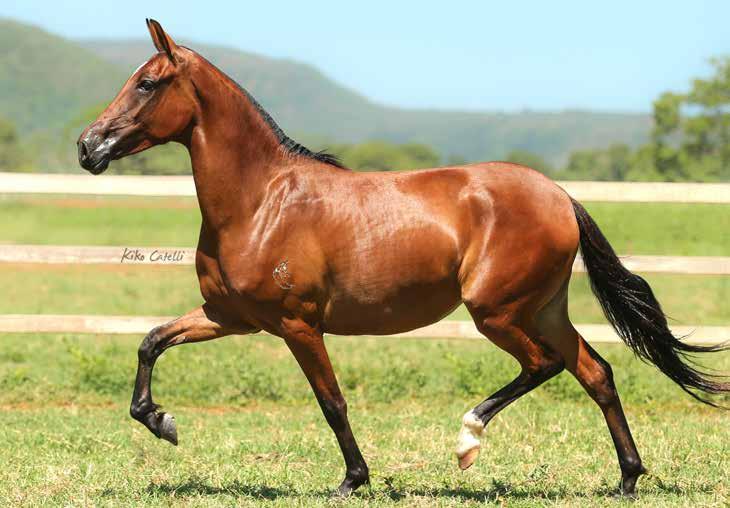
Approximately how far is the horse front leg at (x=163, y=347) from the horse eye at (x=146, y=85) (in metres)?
1.03

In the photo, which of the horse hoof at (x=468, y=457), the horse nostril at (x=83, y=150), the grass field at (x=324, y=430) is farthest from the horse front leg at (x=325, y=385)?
the horse nostril at (x=83, y=150)

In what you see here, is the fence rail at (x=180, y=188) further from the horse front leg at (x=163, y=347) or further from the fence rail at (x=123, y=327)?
the horse front leg at (x=163, y=347)

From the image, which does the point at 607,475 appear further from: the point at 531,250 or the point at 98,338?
the point at 98,338

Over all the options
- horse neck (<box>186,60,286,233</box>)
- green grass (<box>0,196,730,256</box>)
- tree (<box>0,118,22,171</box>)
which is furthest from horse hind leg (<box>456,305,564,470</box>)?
tree (<box>0,118,22,171</box>)

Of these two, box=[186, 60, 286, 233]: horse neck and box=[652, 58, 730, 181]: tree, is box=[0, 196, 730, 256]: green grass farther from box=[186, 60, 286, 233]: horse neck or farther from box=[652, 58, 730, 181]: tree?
box=[652, 58, 730, 181]: tree

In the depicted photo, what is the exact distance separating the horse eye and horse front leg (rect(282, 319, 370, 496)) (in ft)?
3.89

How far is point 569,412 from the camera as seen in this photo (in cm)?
714

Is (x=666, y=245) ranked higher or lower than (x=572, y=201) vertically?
lower

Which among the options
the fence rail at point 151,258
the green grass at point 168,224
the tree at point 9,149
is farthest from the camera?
the tree at point 9,149

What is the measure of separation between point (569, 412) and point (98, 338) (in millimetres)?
5465

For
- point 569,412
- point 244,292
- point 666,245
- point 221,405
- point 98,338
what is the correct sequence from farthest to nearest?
point 666,245 < point 98,338 < point 221,405 < point 569,412 < point 244,292

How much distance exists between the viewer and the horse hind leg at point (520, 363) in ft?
16.0

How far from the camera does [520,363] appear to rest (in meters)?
4.95

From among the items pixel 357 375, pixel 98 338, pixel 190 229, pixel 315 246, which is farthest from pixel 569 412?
pixel 190 229
